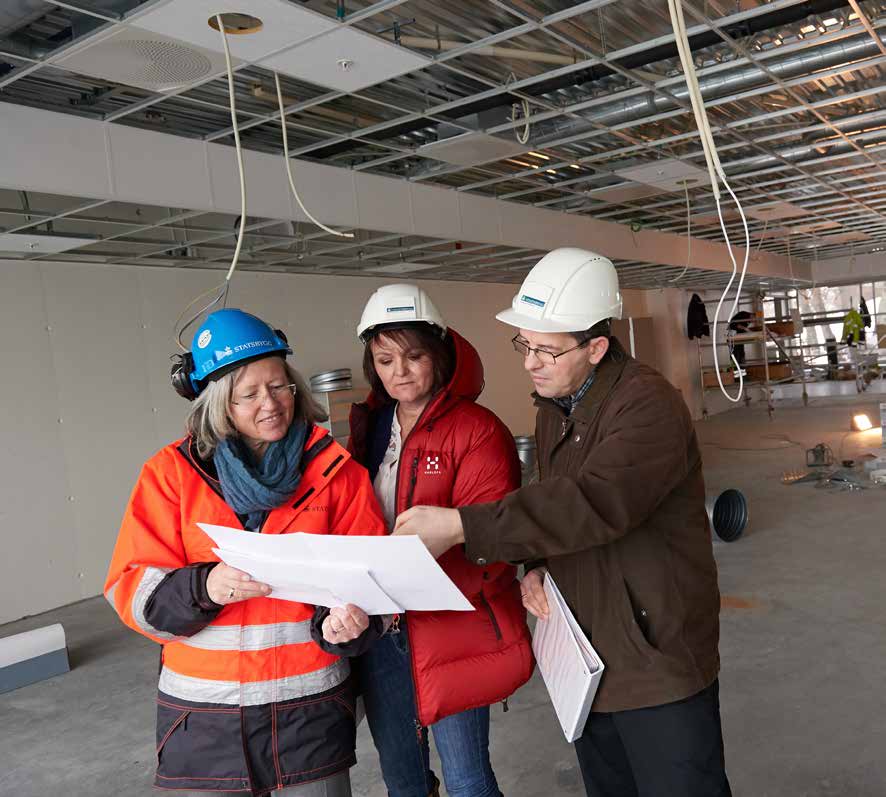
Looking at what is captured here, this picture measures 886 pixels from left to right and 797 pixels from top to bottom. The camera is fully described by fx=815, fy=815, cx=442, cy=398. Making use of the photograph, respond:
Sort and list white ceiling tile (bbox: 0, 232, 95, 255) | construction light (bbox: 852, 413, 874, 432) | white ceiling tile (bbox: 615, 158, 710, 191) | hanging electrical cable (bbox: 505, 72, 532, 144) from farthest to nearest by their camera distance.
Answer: construction light (bbox: 852, 413, 874, 432) → white ceiling tile (bbox: 615, 158, 710, 191) → white ceiling tile (bbox: 0, 232, 95, 255) → hanging electrical cable (bbox: 505, 72, 532, 144)

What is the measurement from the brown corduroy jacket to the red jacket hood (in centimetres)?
36

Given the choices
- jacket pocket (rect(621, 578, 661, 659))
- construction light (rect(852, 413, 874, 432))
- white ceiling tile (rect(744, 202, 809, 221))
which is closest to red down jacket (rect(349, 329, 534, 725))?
jacket pocket (rect(621, 578, 661, 659))

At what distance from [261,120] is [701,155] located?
3364 mm

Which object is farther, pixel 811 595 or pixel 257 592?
pixel 811 595

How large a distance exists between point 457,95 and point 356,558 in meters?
3.33

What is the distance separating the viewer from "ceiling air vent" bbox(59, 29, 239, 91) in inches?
114

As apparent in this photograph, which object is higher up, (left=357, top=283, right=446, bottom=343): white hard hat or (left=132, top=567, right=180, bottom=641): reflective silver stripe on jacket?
(left=357, top=283, right=446, bottom=343): white hard hat

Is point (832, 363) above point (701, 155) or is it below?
below

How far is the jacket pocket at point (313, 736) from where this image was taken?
1.59m

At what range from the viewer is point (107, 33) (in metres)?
2.81

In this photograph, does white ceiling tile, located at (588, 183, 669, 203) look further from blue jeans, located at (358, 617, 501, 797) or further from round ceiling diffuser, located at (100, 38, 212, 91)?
blue jeans, located at (358, 617, 501, 797)

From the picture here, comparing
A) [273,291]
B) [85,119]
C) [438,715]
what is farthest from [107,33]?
[273,291]

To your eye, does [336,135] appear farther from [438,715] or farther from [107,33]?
[438,715]

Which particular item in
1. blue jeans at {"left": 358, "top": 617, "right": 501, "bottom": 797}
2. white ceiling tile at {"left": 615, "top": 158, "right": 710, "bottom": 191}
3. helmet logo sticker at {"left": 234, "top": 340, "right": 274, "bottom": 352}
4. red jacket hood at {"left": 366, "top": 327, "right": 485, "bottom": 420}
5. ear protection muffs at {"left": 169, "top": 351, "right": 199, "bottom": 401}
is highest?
white ceiling tile at {"left": 615, "top": 158, "right": 710, "bottom": 191}
